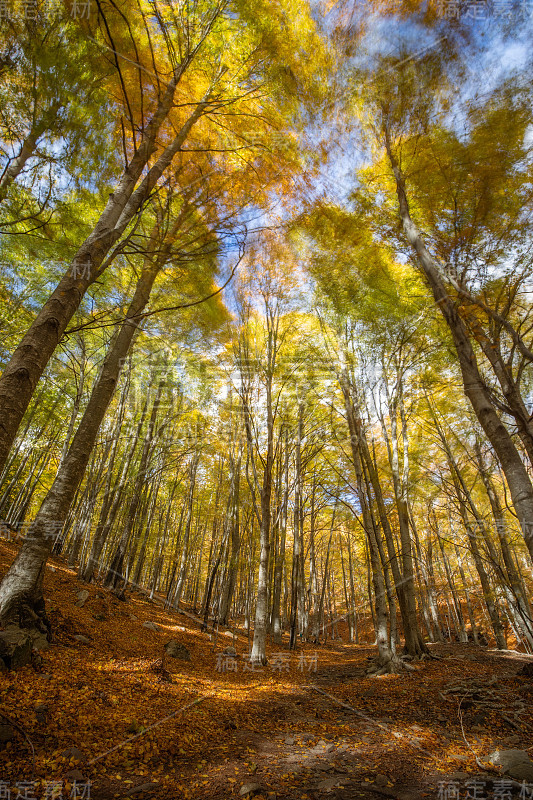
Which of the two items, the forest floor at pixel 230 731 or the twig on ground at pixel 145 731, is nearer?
the forest floor at pixel 230 731

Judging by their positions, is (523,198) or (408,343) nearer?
(523,198)

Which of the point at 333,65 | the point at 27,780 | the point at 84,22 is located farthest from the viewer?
the point at 333,65

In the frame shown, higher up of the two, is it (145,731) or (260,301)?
(260,301)

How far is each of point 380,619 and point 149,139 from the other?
8987 millimetres

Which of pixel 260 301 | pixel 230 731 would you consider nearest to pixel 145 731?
pixel 230 731

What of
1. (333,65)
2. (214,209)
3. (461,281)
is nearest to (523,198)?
(461,281)

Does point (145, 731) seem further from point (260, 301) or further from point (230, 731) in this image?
point (260, 301)

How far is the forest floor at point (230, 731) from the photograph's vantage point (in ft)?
7.43

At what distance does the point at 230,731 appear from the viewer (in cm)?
345

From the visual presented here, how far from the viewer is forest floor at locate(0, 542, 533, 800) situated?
89.1 inches

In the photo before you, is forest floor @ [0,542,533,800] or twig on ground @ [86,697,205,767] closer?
forest floor @ [0,542,533,800]

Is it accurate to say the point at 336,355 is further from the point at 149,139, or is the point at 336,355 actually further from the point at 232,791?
the point at 232,791

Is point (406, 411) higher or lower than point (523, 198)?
higher

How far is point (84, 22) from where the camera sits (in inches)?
131
